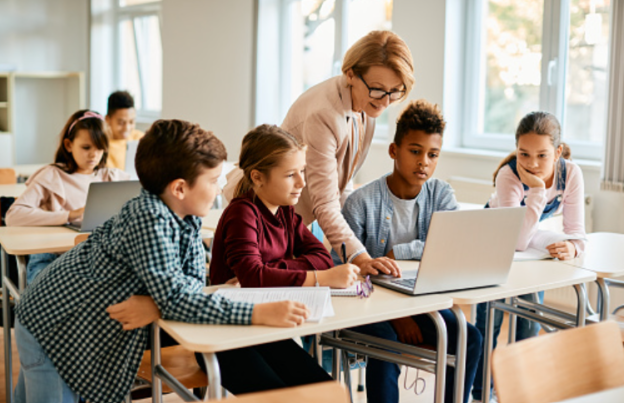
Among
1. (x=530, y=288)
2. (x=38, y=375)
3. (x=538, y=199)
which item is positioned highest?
(x=538, y=199)

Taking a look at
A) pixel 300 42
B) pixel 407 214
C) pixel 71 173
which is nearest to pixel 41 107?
pixel 300 42

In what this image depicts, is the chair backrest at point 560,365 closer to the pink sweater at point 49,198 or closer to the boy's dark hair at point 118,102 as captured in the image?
the pink sweater at point 49,198

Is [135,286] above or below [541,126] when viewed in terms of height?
below

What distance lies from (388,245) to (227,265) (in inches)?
23.9

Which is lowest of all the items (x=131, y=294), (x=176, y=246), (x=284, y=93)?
(x=131, y=294)

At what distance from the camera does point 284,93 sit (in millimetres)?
6320

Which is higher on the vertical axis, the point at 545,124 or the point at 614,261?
the point at 545,124

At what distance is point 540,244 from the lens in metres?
2.53

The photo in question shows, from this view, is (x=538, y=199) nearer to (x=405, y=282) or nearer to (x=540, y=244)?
(x=540, y=244)

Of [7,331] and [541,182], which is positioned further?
[7,331]

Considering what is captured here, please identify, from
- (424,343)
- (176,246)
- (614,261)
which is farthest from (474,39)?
(176,246)

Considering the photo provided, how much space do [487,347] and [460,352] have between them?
2.16 feet

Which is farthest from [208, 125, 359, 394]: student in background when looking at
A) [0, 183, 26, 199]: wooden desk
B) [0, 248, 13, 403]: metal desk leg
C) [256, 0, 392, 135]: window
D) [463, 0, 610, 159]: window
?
[256, 0, 392, 135]: window

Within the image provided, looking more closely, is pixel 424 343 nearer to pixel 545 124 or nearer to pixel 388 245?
pixel 388 245
